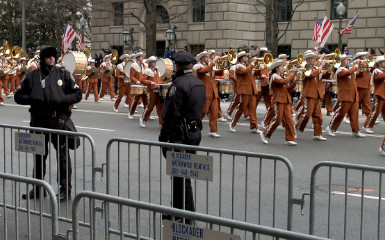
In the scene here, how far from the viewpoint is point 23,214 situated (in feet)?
21.4

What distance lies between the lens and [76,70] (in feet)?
72.5

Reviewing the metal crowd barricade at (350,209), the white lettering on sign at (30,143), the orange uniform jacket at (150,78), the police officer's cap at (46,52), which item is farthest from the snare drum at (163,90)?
the white lettering on sign at (30,143)

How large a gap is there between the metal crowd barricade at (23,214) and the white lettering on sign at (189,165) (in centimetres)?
109

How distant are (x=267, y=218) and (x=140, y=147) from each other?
159 cm

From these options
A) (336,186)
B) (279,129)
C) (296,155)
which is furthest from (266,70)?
(336,186)

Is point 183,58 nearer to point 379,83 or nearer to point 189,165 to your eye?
point 189,165

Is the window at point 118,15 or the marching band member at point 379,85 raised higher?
the window at point 118,15

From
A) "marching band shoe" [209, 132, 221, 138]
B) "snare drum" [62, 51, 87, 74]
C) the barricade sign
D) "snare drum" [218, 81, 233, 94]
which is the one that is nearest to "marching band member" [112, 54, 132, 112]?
"snare drum" [62, 51, 87, 74]

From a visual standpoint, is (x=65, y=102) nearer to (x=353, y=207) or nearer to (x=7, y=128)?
(x=7, y=128)

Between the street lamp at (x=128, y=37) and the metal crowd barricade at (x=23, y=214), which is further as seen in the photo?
the street lamp at (x=128, y=37)

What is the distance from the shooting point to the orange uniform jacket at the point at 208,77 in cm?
1559

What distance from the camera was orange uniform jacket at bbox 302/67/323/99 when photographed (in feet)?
48.6

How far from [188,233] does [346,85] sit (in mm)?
12205

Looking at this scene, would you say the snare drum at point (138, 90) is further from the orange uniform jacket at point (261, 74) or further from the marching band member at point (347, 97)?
the marching band member at point (347, 97)
